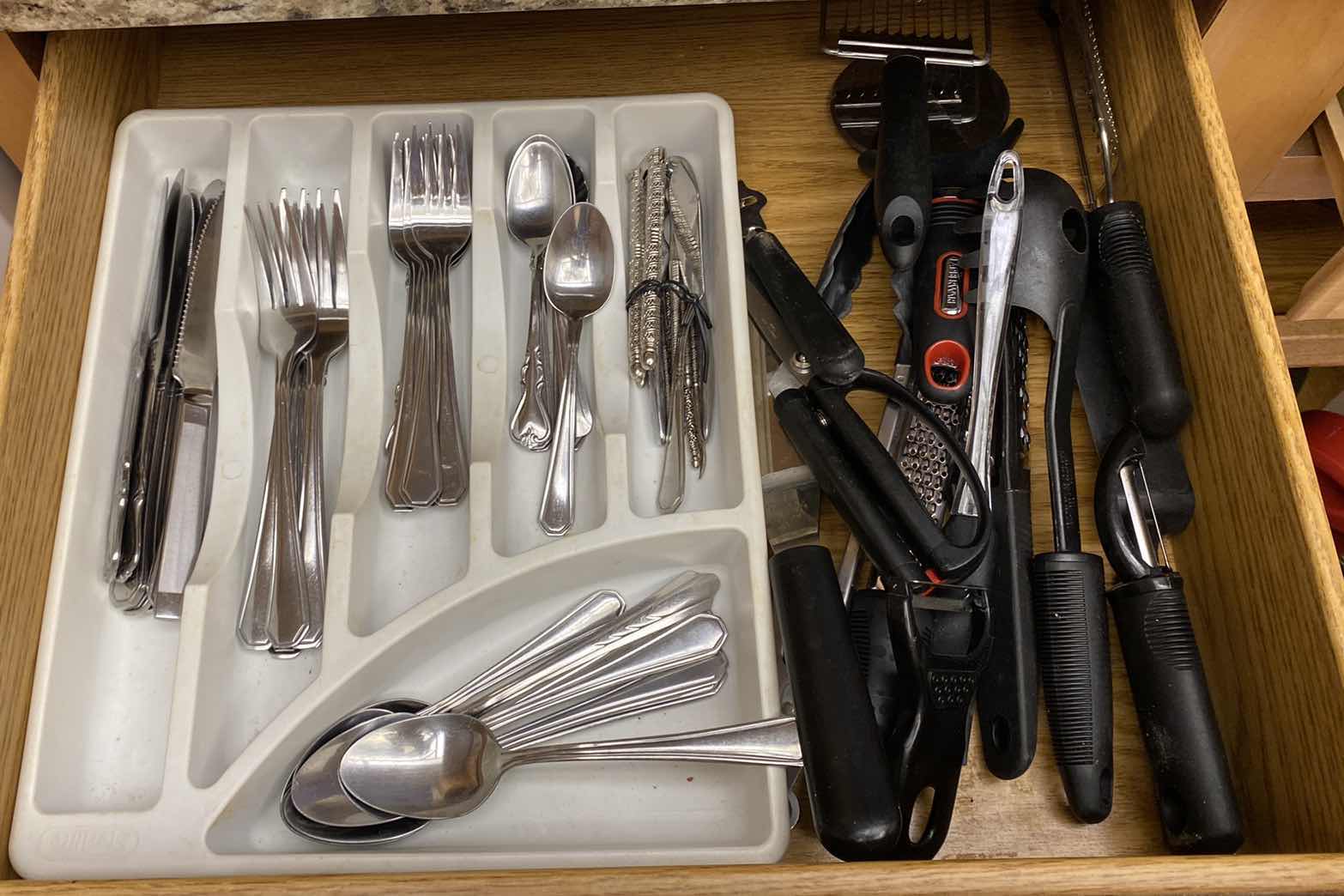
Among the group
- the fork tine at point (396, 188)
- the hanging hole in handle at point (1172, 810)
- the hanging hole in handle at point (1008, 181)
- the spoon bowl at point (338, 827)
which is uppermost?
the fork tine at point (396, 188)

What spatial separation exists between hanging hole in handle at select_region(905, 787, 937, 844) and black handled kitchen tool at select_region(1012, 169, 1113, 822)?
8cm

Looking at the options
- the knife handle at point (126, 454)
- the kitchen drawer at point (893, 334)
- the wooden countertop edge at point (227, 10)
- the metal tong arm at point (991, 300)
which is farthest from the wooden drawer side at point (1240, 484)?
the knife handle at point (126, 454)

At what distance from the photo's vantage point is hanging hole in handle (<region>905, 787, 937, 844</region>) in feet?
1.84

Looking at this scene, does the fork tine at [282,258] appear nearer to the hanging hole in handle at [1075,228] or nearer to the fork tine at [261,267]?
the fork tine at [261,267]

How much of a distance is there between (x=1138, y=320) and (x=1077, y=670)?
235mm

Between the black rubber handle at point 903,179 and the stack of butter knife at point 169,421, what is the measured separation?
47 cm

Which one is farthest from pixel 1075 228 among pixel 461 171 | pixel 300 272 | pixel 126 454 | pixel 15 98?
pixel 15 98

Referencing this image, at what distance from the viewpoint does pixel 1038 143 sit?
0.76 meters

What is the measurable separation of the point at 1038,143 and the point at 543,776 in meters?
0.59

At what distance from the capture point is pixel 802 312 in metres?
0.65

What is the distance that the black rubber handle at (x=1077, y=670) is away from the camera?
0.56 m

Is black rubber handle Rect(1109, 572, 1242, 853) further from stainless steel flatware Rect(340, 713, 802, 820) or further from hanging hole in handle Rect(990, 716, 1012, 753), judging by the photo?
stainless steel flatware Rect(340, 713, 802, 820)

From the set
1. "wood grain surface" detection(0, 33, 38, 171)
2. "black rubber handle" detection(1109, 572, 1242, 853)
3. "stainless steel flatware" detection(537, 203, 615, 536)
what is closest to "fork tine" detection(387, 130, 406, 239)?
"stainless steel flatware" detection(537, 203, 615, 536)

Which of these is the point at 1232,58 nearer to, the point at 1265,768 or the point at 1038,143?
the point at 1038,143
